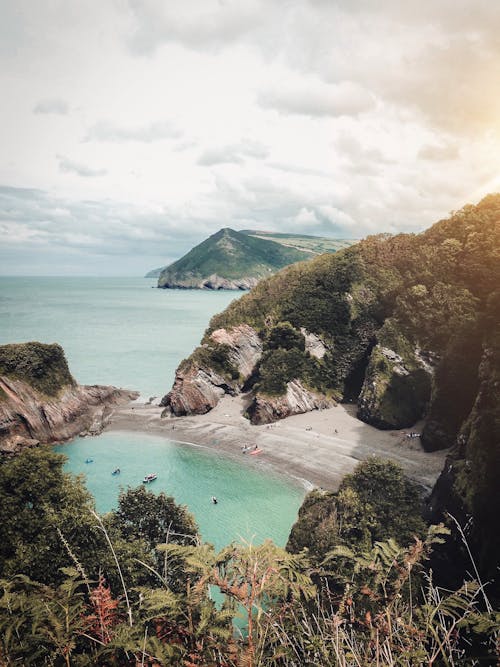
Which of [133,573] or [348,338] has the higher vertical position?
[348,338]

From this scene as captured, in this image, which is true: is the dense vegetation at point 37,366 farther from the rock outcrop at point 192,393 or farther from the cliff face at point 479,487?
the cliff face at point 479,487

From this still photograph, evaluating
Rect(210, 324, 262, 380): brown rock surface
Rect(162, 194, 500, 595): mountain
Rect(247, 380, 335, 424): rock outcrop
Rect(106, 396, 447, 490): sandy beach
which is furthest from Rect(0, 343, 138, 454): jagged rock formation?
Rect(247, 380, 335, 424): rock outcrop

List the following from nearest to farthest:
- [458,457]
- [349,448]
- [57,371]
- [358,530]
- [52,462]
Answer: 1. [52,462]
2. [358,530]
3. [458,457]
4. [349,448]
5. [57,371]

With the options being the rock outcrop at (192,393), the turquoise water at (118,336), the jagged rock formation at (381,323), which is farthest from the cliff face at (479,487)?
the turquoise water at (118,336)

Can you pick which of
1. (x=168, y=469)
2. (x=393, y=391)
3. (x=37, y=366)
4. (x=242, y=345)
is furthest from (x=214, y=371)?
(x=393, y=391)

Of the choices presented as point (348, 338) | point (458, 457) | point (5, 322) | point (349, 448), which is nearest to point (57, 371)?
point (349, 448)

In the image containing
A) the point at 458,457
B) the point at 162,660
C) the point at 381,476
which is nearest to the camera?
the point at 162,660

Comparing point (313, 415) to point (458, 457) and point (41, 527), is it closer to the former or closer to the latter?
point (458, 457)
